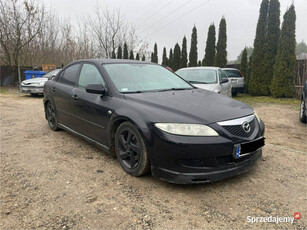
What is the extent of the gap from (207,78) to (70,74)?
452cm

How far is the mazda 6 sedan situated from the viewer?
2447 mm

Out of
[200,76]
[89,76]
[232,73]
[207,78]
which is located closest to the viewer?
[89,76]

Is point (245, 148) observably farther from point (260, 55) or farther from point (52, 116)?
point (260, 55)

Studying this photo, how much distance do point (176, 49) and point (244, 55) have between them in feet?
31.9

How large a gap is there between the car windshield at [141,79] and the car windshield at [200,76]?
350 cm

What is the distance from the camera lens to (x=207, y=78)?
24.6ft

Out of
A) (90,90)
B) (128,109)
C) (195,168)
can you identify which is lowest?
(195,168)

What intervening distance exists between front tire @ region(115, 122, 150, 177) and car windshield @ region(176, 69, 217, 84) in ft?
15.8

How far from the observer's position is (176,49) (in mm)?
24422

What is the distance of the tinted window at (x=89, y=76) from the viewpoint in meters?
3.58

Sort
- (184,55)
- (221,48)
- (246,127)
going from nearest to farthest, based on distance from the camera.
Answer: (246,127), (221,48), (184,55)

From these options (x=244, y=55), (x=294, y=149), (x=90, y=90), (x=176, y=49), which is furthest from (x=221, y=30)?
(x=90, y=90)

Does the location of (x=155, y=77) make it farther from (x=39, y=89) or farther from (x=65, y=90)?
(x=39, y=89)
